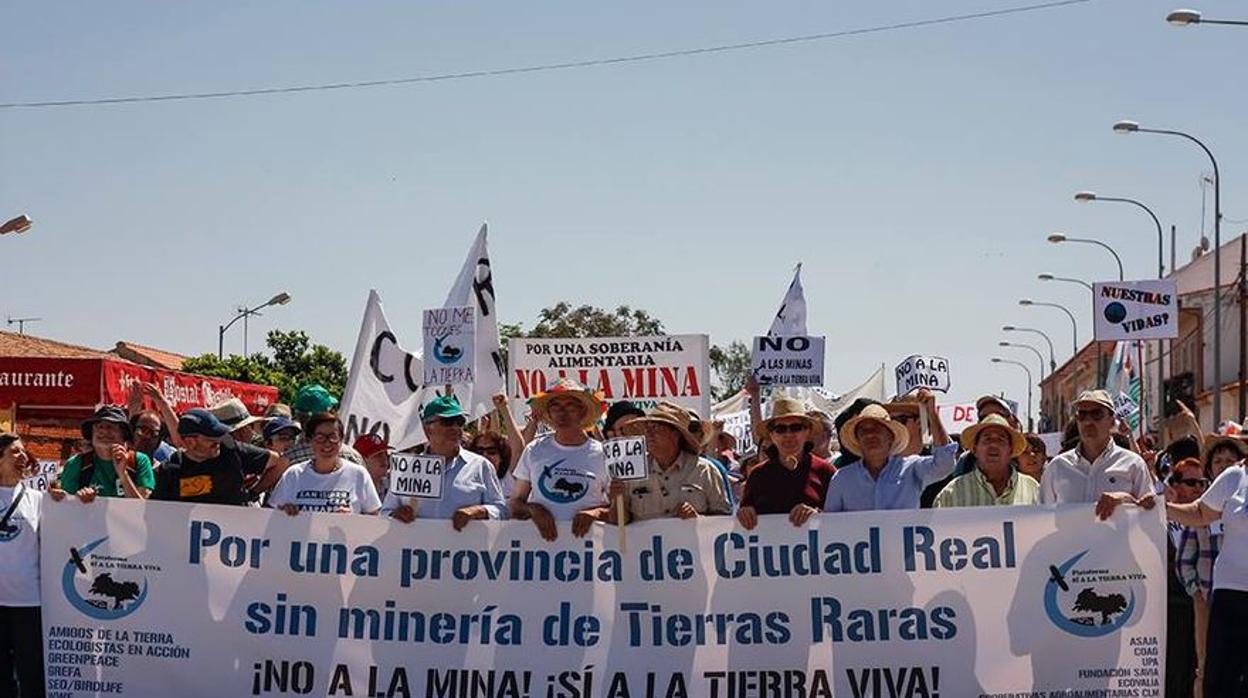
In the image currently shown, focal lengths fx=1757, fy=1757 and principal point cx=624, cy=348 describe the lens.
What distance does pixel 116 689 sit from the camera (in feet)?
30.5

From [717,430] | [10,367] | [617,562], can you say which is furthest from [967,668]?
[10,367]

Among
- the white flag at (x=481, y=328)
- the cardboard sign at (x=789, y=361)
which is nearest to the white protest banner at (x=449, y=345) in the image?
the white flag at (x=481, y=328)

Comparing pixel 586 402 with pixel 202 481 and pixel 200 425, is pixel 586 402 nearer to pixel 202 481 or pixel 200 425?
pixel 200 425

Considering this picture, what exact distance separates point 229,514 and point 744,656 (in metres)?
2.85

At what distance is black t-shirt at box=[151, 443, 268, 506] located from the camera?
9531 millimetres

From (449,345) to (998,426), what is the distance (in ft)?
20.1

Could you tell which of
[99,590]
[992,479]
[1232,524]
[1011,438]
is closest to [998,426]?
[1011,438]

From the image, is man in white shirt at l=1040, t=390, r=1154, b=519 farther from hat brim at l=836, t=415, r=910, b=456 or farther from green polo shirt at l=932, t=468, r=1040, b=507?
hat brim at l=836, t=415, r=910, b=456

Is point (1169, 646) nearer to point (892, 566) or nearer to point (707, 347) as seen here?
point (892, 566)

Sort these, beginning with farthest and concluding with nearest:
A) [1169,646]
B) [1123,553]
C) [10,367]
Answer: [10,367], [1169,646], [1123,553]

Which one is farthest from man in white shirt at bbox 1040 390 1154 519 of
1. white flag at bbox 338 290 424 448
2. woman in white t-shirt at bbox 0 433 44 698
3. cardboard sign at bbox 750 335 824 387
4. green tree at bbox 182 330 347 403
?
green tree at bbox 182 330 347 403

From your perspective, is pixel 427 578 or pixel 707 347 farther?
pixel 707 347

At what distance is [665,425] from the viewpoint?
895 centimetres

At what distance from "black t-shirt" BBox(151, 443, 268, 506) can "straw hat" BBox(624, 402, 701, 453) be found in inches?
86.3
